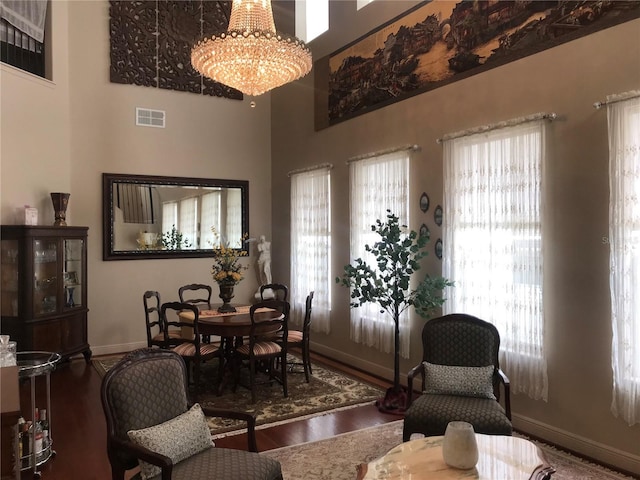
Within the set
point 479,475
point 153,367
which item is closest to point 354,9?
point 153,367

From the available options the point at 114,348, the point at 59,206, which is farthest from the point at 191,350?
the point at 59,206

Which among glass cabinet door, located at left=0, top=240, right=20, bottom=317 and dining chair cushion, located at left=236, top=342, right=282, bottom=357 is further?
glass cabinet door, located at left=0, top=240, right=20, bottom=317

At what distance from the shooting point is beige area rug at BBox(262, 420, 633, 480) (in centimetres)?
326

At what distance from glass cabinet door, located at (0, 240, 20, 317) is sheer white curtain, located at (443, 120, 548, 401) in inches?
189

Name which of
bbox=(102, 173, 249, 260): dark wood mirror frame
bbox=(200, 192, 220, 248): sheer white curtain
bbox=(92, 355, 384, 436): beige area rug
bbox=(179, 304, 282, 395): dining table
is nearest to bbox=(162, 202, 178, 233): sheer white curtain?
bbox=(102, 173, 249, 260): dark wood mirror frame

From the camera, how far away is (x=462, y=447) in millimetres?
2275

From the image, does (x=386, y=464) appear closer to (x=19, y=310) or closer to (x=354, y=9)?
(x=19, y=310)

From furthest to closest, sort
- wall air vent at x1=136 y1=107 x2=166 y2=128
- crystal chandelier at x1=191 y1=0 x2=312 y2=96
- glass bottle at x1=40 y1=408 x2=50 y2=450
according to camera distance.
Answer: wall air vent at x1=136 y1=107 x2=166 y2=128
crystal chandelier at x1=191 y1=0 x2=312 y2=96
glass bottle at x1=40 y1=408 x2=50 y2=450

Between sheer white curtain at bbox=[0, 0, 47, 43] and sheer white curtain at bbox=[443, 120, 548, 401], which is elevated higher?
sheer white curtain at bbox=[0, 0, 47, 43]

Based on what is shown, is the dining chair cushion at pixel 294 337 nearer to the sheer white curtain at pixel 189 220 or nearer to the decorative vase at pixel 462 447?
the sheer white curtain at pixel 189 220

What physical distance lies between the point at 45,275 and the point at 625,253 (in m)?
5.93

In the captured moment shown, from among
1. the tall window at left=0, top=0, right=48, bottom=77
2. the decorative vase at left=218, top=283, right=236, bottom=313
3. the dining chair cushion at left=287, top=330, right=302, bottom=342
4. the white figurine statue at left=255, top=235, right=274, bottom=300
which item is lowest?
the dining chair cushion at left=287, top=330, right=302, bottom=342

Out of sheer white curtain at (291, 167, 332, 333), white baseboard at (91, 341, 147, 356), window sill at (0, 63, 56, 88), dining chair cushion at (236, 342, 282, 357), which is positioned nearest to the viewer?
dining chair cushion at (236, 342, 282, 357)

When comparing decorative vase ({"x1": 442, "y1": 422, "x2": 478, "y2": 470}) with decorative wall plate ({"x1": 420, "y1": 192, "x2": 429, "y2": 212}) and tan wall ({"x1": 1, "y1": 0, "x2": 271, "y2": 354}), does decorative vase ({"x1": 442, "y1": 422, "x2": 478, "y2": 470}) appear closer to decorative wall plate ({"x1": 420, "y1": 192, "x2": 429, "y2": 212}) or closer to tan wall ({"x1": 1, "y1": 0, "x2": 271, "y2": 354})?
decorative wall plate ({"x1": 420, "y1": 192, "x2": 429, "y2": 212})
